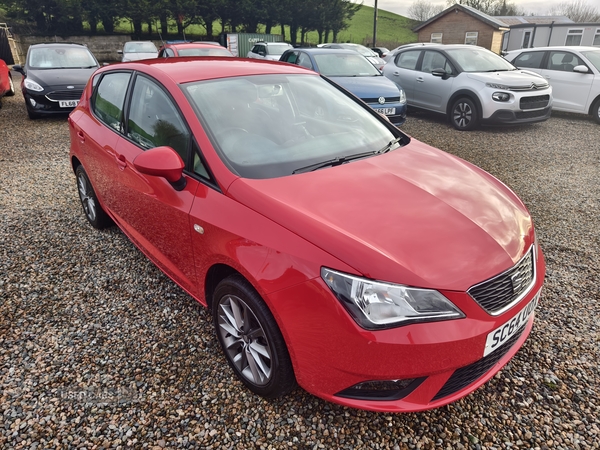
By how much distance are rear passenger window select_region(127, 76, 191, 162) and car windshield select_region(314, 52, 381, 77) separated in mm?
6300

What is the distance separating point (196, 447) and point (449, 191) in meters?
1.85

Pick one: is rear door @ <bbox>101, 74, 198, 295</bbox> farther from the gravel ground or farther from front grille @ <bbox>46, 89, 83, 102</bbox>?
front grille @ <bbox>46, 89, 83, 102</bbox>

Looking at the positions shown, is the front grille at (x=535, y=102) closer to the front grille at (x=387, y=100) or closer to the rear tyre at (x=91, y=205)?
the front grille at (x=387, y=100)

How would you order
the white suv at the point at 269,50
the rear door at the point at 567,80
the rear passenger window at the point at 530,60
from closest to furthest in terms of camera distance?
1. the rear door at the point at 567,80
2. the rear passenger window at the point at 530,60
3. the white suv at the point at 269,50

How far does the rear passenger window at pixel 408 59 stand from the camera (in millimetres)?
10016

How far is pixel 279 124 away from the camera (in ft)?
8.96

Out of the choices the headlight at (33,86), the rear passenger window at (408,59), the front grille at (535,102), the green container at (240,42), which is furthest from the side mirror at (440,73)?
the green container at (240,42)

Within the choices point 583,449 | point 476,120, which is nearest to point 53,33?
point 476,120

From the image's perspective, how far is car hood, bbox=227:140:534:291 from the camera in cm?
180

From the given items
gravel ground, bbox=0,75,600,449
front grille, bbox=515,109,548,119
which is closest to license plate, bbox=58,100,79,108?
gravel ground, bbox=0,75,600,449

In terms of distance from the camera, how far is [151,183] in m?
2.72

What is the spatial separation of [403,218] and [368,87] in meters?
6.76

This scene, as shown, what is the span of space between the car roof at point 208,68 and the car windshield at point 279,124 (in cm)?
8

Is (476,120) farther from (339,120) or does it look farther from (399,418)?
(399,418)
